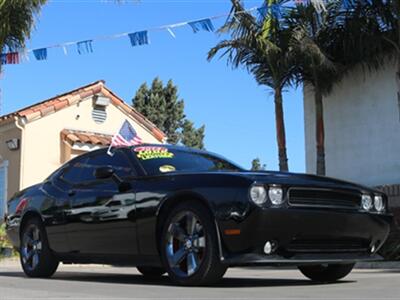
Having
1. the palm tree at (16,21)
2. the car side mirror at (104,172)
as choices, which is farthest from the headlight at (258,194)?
the palm tree at (16,21)

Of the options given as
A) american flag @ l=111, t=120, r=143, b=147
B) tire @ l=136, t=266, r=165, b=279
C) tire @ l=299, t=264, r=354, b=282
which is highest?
american flag @ l=111, t=120, r=143, b=147

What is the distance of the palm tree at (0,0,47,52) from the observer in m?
15.9

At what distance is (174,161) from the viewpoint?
23.7 ft

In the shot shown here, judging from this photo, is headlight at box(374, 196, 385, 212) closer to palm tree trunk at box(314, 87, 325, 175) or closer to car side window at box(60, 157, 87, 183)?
car side window at box(60, 157, 87, 183)

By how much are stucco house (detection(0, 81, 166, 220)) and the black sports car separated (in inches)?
446

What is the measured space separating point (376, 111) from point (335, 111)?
4.33ft

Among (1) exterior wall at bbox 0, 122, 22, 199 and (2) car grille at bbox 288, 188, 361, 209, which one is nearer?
(2) car grille at bbox 288, 188, 361, 209

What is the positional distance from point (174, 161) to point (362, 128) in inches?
416

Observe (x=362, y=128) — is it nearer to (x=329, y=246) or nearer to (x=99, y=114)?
(x=99, y=114)

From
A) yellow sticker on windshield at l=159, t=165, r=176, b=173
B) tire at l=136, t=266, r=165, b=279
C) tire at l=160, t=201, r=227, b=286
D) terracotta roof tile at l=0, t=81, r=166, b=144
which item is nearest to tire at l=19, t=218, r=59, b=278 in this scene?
tire at l=136, t=266, r=165, b=279

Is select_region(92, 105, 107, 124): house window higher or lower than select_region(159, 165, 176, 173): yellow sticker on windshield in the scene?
higher

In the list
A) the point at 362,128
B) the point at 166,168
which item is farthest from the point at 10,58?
the point at 166,168

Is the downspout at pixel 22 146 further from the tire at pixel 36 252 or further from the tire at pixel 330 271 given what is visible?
the tire at pixel 330 271

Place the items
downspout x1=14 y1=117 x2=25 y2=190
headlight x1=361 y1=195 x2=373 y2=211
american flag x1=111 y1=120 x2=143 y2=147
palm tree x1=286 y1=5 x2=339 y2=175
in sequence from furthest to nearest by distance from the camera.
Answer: downspout x1=14 y1=117 x2=25 y2=190 < palm tree x1=286 y1=5 x2=339 y2=175 < american flag x1=111 y1=120 x2=143 y2=147 < headlight x1=361 y1=195 x2=373 y2=211
